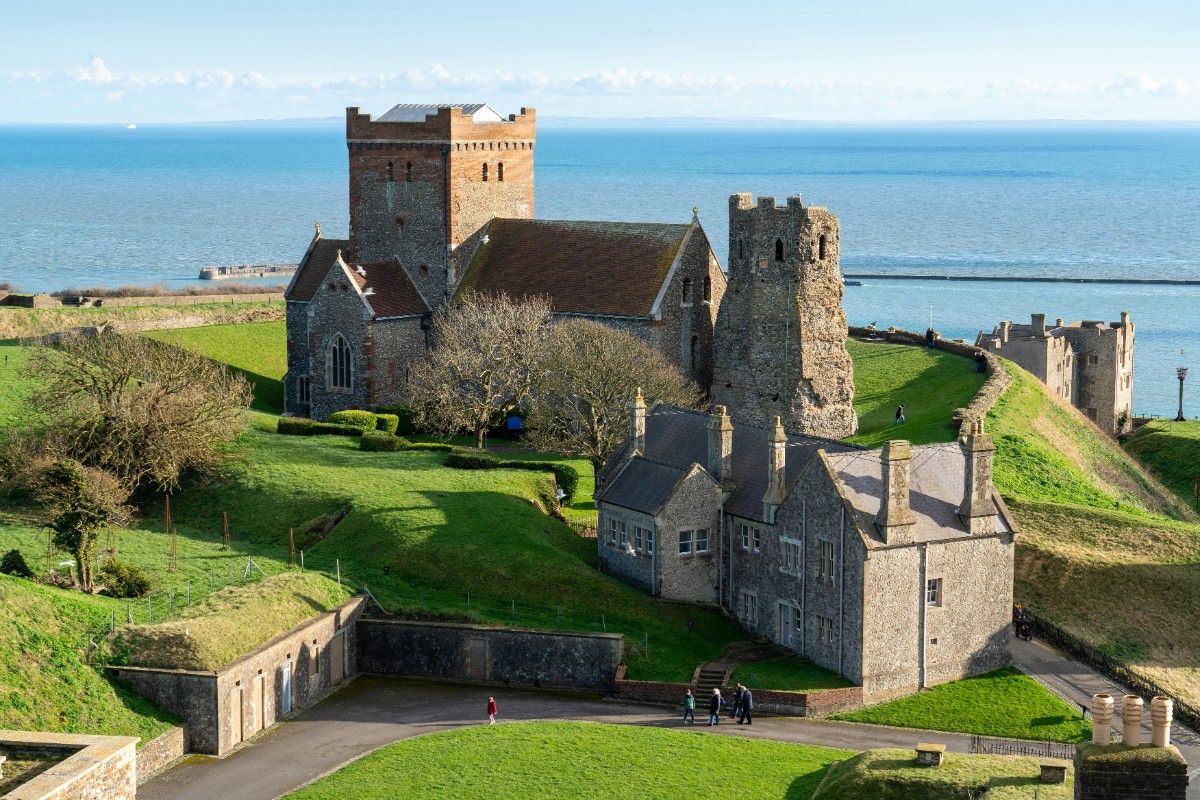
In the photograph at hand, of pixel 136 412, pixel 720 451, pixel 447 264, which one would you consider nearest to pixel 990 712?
pixel 720 451

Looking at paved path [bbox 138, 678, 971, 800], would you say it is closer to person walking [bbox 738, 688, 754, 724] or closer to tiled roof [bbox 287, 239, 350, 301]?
person walking [bbox 738, 688, 754, 724]

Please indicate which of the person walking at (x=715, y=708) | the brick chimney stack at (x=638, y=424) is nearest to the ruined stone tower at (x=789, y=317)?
the brick chimney stack at (x=638, y=424)

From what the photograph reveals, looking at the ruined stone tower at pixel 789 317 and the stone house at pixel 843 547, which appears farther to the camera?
the ruined stone tower at pixel 789 317

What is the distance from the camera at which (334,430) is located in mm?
76688

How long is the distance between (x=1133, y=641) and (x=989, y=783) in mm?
17247

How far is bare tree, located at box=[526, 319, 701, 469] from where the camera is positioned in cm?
6969

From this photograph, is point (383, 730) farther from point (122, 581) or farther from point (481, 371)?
point (481, 371)

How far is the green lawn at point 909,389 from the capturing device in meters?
73.0

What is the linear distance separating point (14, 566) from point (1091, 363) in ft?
220

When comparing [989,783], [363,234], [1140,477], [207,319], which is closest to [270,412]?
[363,234]

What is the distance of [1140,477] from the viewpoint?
271 feet

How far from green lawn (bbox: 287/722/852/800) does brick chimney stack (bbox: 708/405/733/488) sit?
11597 millimetres

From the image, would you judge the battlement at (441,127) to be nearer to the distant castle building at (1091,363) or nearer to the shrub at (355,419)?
the shrub at (355,419)

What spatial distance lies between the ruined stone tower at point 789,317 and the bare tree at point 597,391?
11.1ft
